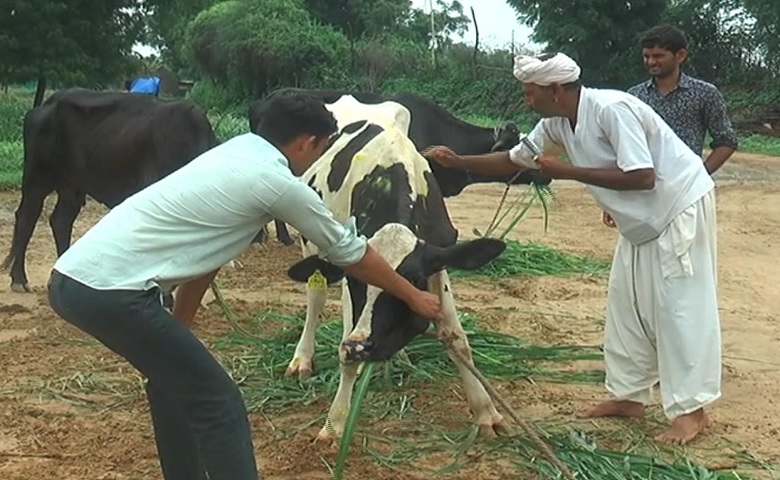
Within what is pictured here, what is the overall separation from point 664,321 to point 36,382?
136 inches

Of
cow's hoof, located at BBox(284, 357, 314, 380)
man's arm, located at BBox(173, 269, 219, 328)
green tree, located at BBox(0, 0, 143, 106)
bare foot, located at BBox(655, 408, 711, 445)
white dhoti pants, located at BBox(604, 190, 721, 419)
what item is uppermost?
man's arm, located at BBox(173, 269, 219, 328)

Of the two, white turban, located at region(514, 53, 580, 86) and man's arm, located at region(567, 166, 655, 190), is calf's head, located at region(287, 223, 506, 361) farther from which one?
white turban, located at region(514, 53, 580, 86)

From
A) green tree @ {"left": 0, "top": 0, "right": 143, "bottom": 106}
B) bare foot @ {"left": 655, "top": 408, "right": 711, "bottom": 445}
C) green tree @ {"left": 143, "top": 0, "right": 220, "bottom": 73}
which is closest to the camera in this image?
bare foot @ {"left": 655, "top": 408, "right": 711, "bottom": 445}

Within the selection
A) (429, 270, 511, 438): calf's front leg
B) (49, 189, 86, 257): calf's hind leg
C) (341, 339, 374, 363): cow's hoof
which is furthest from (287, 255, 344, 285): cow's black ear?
(49, 189, 86, 257): calf's hind leg

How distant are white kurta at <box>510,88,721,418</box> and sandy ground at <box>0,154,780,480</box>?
38 centimetres

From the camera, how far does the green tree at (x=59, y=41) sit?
19828mm

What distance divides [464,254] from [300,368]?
189cm

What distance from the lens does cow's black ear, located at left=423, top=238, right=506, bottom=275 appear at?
4605mm

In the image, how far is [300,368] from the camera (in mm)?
6230

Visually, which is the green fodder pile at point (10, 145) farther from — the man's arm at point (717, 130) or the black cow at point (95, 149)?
the man's arm at point (717, 130)

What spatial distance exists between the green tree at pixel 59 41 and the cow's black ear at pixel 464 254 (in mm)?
16246

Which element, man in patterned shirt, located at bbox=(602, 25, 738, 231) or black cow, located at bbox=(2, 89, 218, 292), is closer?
man in patterned shirt, located at bbox=(602, 25, 738, 231)

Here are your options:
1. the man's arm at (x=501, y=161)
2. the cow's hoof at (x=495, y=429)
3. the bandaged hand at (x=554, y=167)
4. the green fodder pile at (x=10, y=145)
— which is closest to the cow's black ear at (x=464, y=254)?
the bandaged hand at (x=554, y=167)

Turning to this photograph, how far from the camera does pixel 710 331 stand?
518 cm
